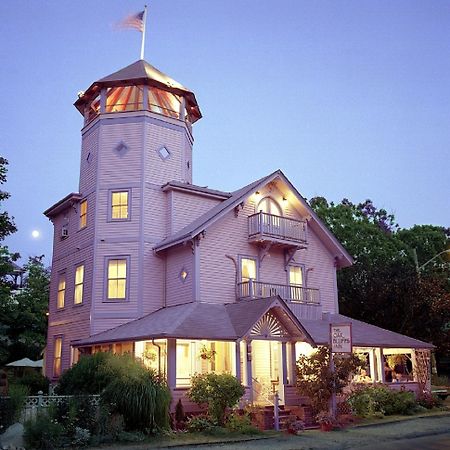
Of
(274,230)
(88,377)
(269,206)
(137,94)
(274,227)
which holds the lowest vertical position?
(88,377)

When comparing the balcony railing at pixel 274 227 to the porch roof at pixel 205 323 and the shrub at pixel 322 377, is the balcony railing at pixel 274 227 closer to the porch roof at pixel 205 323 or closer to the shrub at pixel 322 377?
the porch roof at pixel 205 323

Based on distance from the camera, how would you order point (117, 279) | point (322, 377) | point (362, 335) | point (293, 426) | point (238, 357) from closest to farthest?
point (293, 426) < point (322, 377) < point (238, 357) < point (117, 279) < point (362, 335)

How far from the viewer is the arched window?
89.0 feet

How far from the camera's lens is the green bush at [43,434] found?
45.4ft

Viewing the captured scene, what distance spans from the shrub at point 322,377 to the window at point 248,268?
19.2 ft

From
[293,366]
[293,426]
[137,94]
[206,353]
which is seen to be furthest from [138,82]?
[293,426]

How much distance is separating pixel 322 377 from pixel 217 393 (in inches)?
165

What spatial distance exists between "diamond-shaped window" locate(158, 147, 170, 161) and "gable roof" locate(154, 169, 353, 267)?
3.40m

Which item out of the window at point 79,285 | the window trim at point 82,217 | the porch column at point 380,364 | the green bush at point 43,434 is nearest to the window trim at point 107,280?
the window at point 79,285

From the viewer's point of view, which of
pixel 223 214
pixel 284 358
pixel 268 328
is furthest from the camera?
pixel 223 214

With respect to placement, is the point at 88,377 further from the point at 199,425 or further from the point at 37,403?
the point at 199,425

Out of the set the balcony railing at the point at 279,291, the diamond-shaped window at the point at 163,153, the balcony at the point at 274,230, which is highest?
the diamond-shaped window at the point at 163,153

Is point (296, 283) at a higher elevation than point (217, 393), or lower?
higher

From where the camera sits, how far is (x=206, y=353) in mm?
21547
